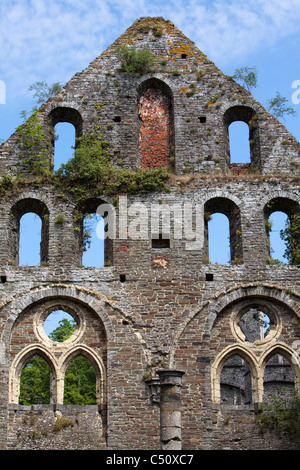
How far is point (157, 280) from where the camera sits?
23.0 metres

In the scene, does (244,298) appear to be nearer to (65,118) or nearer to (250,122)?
(250,122)

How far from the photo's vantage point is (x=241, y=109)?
85.3 ft

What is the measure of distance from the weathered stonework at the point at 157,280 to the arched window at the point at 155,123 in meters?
0.03

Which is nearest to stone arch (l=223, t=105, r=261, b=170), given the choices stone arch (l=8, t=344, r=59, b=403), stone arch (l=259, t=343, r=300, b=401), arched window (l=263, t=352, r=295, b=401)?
stone arch (l=259, t=343, r=300, b=401)

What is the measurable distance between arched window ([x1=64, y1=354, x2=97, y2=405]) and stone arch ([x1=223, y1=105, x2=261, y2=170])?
10.9 meters

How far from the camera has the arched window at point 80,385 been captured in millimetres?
32312

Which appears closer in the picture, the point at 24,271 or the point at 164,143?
the point at 24,271

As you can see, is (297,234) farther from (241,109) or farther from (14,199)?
(14,199)

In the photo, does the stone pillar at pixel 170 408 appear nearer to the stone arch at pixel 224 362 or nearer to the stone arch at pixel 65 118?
the stone arch at pixel 224 362

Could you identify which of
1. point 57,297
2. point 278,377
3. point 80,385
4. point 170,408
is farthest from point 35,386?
point 170,408
